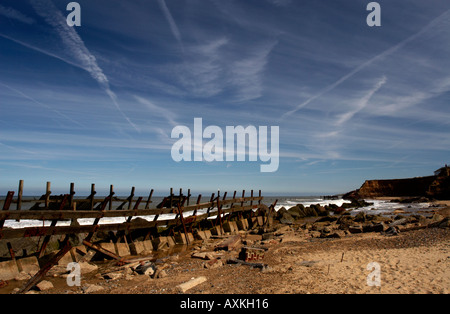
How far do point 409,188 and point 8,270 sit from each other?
9283cm

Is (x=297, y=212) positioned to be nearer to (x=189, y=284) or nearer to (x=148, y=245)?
(x=148, y=245)

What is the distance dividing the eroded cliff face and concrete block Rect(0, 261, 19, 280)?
75.3 m

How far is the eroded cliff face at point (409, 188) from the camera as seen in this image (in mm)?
65750

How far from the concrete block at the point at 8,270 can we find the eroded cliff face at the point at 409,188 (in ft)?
247

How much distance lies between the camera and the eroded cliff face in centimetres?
6575

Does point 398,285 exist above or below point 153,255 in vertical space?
above

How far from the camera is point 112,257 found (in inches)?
466

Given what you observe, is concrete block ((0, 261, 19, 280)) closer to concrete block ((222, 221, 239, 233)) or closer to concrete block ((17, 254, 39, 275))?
concrete block ((17, 254, 39, 275))

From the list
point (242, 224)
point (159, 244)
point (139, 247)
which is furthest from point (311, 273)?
point (242, 224)

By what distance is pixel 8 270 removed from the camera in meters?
9.02
